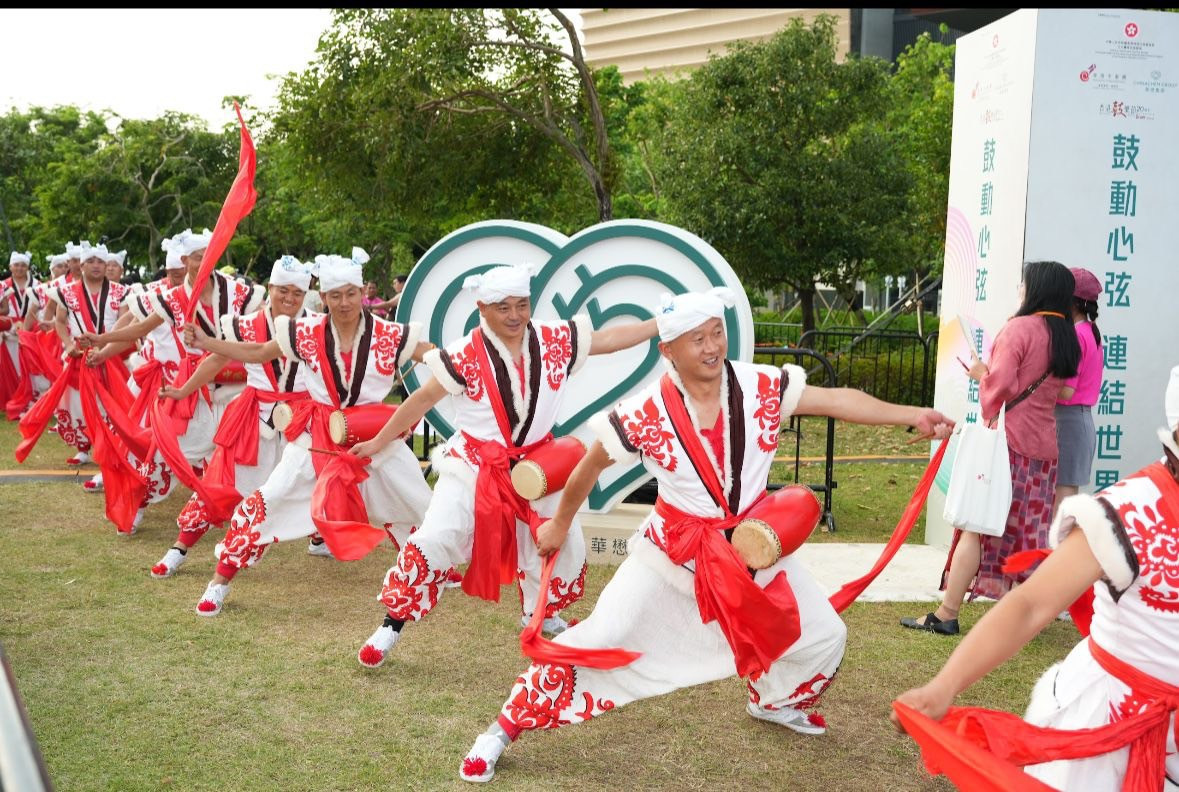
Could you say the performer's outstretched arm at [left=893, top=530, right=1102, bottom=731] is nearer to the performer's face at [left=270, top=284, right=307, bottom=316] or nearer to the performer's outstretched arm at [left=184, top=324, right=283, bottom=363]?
the performer's outstretched arm at [left=184, top=324, right=283, bottom=363]

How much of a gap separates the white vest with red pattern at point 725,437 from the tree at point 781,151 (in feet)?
37.8

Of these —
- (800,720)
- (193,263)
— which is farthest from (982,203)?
(193,263)

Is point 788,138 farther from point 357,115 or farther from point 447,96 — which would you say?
point 357,115

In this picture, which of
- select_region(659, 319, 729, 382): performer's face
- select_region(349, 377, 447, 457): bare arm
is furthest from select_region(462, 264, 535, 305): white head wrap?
select_region(659, 319, 729, 382): performer's face

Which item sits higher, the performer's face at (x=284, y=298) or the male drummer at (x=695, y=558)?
the performer's face at (x=284, y=298)

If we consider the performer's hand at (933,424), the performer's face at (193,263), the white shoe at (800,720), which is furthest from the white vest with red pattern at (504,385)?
the performer's face at (193,263)

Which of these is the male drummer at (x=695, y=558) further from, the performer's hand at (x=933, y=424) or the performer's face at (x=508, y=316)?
the performer's face at (x=508, y=316)

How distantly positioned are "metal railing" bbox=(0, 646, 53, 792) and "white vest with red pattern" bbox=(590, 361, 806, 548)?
8.01 ft

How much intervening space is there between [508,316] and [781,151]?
36.4 feet

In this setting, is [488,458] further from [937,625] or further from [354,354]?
[937,625]

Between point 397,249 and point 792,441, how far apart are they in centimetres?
1541

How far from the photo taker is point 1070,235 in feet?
20.1

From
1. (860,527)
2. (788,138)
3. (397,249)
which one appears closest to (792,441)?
(860,527)

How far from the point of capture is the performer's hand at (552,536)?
12.8 ft
